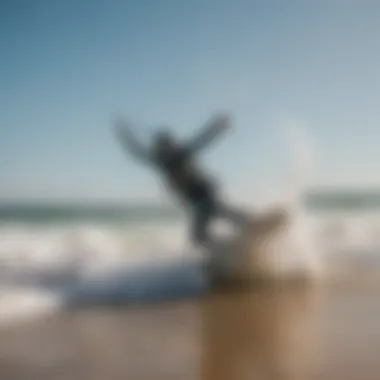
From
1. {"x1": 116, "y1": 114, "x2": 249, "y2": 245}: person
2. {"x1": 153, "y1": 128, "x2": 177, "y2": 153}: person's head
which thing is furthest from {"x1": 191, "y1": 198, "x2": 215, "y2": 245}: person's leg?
{"x1": 153, "y1": 128, "x2": 177, "y2": 153}: person's head

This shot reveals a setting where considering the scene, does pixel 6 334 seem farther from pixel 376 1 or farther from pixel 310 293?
pixel 376 1

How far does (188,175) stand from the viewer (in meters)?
0.95

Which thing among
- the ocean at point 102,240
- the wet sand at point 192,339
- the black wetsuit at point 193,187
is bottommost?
the wet sand at point 192,339

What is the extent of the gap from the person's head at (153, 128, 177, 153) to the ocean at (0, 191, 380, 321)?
11cm

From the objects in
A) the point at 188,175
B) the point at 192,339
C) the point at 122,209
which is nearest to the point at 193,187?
the point at 188,175

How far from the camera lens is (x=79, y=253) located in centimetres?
99

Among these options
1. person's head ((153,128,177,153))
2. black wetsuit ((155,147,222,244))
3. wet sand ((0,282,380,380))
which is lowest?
wet sand ((0,282,380,380))

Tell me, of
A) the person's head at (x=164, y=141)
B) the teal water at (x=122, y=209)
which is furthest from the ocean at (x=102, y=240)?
the person's head at (x=164, y=141)

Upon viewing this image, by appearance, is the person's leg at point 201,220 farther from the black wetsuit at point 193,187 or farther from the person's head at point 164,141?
the person's head at point 164,141

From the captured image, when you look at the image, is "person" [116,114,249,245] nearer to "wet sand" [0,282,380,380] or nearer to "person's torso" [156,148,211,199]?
"person's torso" [156,148,211,199]

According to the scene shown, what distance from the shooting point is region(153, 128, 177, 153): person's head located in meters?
0.95

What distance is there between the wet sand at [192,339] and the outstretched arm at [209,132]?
0.28 m

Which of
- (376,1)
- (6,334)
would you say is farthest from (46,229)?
(376,1)

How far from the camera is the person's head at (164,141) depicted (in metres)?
0.95
